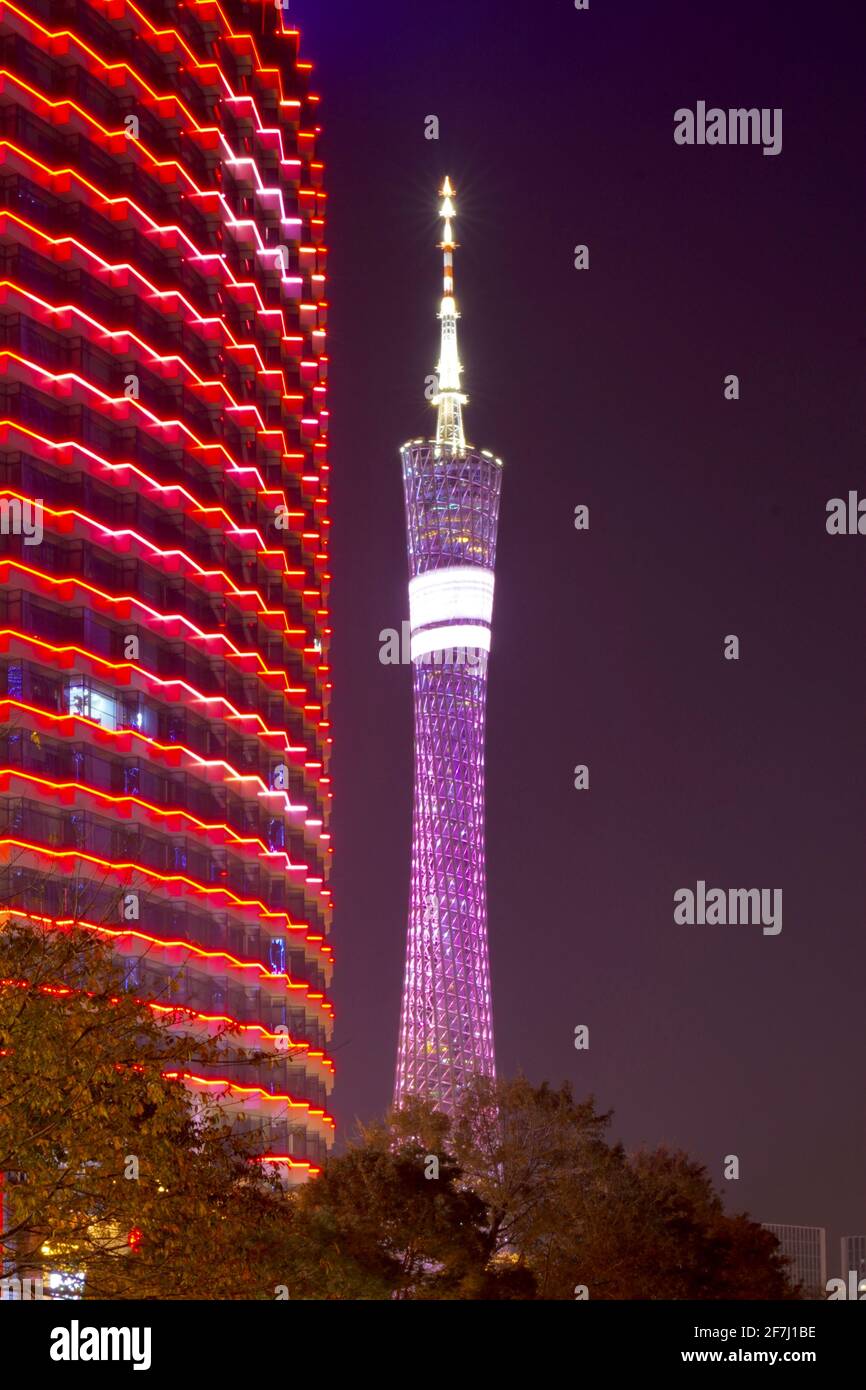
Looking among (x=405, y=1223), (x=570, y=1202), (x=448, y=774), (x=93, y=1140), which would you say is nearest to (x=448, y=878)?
(x=448, y=774)

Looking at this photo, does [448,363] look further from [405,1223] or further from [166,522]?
[405,1223]

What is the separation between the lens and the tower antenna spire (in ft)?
520

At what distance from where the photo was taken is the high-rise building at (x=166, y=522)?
104062 millimetres

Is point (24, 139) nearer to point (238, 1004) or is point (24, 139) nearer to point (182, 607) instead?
point (182, 607)

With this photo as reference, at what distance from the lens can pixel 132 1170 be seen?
31.9 meters

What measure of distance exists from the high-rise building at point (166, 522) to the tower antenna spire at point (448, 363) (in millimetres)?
12192

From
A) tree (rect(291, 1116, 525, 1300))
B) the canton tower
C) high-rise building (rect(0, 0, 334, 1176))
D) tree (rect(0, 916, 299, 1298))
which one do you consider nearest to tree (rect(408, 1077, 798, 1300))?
tree (rect(291, 1116, 525, 1300))

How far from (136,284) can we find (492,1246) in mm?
64379

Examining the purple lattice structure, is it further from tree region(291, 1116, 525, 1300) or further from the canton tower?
tree region(291, 1116, 525, 1300)

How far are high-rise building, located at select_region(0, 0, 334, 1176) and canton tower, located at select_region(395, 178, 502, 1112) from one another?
8018mm

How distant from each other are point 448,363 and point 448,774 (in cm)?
3981

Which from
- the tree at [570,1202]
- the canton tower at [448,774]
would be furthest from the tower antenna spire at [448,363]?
the tree at [570,1202]
